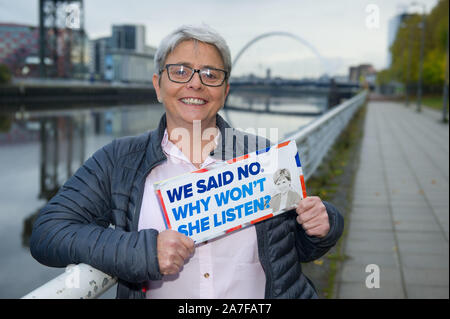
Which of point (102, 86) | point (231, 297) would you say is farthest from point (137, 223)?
point (102, 86)

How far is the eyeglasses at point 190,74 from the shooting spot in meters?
1.71

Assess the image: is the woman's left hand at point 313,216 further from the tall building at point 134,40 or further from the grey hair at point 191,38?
A: the tall building at point 134,40

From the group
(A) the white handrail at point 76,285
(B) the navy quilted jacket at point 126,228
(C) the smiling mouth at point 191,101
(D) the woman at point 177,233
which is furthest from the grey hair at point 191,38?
(A) the white handrail at point 76,285

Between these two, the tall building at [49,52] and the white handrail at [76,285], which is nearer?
the white handrail at [76,285]

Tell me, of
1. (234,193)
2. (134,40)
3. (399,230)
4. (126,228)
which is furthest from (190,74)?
(134,40)

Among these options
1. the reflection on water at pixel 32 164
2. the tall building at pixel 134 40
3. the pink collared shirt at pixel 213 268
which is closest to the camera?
the pink collared shirt at pixel 213 268

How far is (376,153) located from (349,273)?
28.3 feet

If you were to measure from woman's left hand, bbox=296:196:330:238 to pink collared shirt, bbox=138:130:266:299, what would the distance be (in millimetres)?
186

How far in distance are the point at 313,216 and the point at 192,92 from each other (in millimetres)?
642

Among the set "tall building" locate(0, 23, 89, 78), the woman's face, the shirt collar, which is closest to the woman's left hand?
the shirt collar

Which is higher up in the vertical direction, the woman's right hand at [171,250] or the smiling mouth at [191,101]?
the smiling mouth at [191,101]

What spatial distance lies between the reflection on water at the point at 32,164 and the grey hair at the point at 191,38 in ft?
1.56

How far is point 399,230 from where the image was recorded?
5527mm

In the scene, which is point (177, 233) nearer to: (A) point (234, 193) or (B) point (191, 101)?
(A) point (234, 193)
